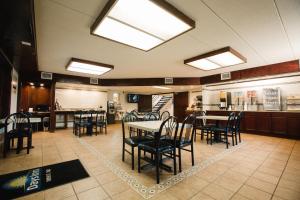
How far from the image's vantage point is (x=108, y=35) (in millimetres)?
2691

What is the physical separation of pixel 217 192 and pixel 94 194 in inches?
65.3

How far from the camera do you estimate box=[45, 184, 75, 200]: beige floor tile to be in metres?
1.88

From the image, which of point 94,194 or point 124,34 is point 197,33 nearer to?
point 124,34

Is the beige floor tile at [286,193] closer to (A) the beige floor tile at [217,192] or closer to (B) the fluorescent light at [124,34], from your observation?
(A) the beige floor tile at [217,192]

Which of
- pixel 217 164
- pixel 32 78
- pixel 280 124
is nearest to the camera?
pixel 217 164

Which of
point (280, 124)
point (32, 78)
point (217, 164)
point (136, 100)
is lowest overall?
point (217, 164)

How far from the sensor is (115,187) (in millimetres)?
2104

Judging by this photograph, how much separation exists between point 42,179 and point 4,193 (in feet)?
1.42

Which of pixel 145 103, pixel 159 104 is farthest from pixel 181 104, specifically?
pixel 159 104

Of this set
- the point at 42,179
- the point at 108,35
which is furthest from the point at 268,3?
the point at 42,179

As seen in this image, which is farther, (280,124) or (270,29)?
(280,124)

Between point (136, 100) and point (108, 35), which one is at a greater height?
point (108, 35)

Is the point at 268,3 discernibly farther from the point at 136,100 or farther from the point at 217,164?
the point at 136,100

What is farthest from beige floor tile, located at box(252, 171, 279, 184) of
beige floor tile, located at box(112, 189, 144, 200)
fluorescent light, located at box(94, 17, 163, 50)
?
fluorescent light, located at box(94, 17, 163, 50)
